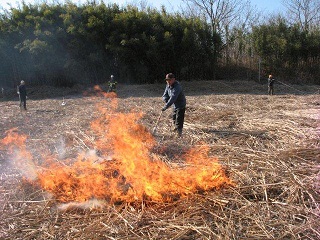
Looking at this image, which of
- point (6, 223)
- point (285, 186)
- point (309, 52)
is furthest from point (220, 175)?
point (309, 52)

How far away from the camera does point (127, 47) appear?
18688mm

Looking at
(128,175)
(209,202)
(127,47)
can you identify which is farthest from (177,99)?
(127,47)

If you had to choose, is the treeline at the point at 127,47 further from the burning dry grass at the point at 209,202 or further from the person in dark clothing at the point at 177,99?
the burning dry grass at the point at 209,202

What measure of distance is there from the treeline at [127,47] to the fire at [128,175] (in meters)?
14.3

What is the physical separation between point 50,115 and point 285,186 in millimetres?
8273

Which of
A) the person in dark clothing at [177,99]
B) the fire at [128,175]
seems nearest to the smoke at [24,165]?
the fire at [128,175]

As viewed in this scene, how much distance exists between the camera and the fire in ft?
12.0

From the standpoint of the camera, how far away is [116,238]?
2.99m

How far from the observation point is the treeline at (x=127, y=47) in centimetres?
1831

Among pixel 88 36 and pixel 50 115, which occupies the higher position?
pixel 88 36

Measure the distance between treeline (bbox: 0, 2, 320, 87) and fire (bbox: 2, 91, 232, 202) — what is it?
46.9 ft

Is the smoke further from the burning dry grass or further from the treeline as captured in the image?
the treeline

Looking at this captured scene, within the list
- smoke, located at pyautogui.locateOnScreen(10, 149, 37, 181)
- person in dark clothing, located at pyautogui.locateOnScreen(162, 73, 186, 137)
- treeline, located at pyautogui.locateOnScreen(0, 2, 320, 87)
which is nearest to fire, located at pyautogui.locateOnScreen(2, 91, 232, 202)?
smoke, located at pyautogui.locateOnScreen(10, 149, 37, 181)

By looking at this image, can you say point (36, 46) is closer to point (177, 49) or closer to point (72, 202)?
point (177, 49)
